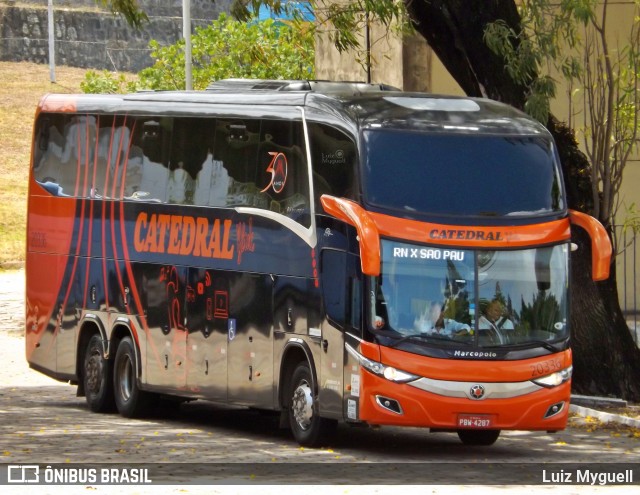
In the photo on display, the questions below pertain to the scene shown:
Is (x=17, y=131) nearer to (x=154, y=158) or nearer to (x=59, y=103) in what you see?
(x=59, y=103)

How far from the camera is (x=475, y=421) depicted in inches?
615

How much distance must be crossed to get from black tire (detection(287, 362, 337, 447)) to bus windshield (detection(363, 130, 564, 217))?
6.90 feet

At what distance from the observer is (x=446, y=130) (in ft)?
53.6

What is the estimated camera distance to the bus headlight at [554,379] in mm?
15947

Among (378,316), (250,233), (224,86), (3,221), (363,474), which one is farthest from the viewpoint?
(3,221)

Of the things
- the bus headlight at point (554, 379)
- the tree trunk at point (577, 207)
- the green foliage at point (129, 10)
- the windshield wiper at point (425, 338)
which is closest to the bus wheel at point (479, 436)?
the bus headlight at point (554, 379)

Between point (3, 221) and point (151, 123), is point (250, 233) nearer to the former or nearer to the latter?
point (151, 123)

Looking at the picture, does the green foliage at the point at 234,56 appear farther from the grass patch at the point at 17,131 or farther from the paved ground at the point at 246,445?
the paved ground at the point at 246,445

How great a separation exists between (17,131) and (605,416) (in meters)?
45.6

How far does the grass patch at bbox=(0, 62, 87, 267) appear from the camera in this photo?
162 feet

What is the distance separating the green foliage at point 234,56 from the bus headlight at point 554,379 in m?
21.9

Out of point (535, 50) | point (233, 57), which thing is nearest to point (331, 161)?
point (535, 50)

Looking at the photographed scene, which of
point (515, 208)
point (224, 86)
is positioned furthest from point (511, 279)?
point (224, 86)

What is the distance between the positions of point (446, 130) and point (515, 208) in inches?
40.4
